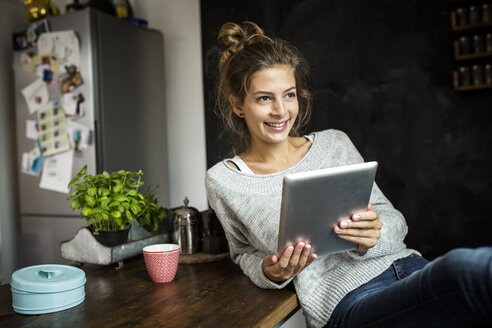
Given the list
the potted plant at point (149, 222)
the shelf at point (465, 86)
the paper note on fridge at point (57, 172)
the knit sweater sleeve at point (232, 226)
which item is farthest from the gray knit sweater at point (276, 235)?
the paper note on fridge at point (57, 172)

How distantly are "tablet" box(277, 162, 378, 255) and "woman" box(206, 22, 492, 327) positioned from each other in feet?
0.08

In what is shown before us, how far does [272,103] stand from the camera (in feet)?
3.95

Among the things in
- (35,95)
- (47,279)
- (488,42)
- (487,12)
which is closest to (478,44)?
(488,42)

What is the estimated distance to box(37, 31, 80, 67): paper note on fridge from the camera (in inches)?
104

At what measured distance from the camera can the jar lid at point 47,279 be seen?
84 cm

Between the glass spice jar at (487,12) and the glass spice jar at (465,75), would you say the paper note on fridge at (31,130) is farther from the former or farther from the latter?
the glass spice jar at (487,12)

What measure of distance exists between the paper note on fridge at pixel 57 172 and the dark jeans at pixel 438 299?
221cm

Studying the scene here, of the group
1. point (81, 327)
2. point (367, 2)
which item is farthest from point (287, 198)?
point (367, 2)

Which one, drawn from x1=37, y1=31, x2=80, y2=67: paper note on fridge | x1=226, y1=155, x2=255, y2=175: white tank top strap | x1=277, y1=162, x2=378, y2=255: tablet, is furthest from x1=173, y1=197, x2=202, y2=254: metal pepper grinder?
x1=37, y1=31, x2=80, y2=67: paper note on fridge

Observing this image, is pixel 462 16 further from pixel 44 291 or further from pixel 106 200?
pixel 44 291

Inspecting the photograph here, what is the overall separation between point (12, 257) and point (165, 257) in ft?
8.41

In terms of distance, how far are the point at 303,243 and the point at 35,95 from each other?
8.26 ft

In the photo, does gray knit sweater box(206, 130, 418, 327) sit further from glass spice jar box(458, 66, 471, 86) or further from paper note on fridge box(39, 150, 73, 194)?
paper note on fridge box(39, 150, 73, 194)

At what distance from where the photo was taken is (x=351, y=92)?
94.7 inches
